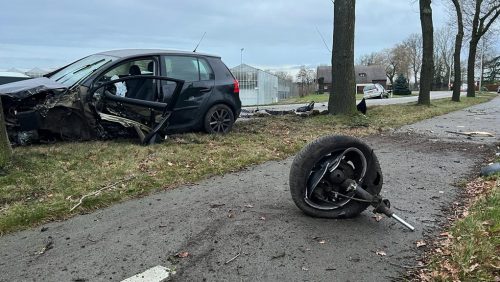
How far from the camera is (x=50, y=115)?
6.88m

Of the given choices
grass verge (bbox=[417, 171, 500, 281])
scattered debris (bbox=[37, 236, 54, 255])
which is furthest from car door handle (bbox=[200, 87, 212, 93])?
grass verge (bbox=[417, 171, 500, 281])

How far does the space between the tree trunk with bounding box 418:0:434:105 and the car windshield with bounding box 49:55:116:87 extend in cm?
1473

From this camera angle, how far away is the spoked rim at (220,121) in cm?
870

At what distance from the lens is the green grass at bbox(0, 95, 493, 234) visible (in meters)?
4.68

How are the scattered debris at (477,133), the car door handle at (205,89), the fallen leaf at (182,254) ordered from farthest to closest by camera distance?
the scattered debris at (477,133) < the car door handle at (205,89) < the fallen leaf at (182,254)

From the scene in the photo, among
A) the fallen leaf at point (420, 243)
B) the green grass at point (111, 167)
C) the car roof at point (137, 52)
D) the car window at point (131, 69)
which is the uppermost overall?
the car roof at point (137, 52)

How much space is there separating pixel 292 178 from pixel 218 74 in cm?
498

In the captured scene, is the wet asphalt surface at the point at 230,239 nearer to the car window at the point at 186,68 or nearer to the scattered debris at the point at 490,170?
the scattered debris at the point at 490,170

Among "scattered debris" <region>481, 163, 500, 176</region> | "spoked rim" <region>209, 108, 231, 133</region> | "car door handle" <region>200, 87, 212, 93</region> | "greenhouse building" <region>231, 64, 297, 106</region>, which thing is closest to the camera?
"scattered debris" <region>481, 163, 500, 176</region>

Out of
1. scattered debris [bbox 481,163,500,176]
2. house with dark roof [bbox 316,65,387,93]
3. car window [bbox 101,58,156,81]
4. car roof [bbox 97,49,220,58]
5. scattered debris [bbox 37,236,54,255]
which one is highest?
house with dark roof [bbox 316,65,387,93]

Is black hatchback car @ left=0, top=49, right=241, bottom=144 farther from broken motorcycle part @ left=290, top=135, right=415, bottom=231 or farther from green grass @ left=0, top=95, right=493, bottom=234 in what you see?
broken motorcycle part @ left=290, top=135, right=415, bottom=231

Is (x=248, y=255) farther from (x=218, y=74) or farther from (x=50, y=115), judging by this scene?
(x=218, y=74)

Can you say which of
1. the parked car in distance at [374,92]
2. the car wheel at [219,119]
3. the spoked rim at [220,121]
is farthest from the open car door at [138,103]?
the parked car in distance at [374,92]

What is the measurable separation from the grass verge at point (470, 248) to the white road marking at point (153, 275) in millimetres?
1777
